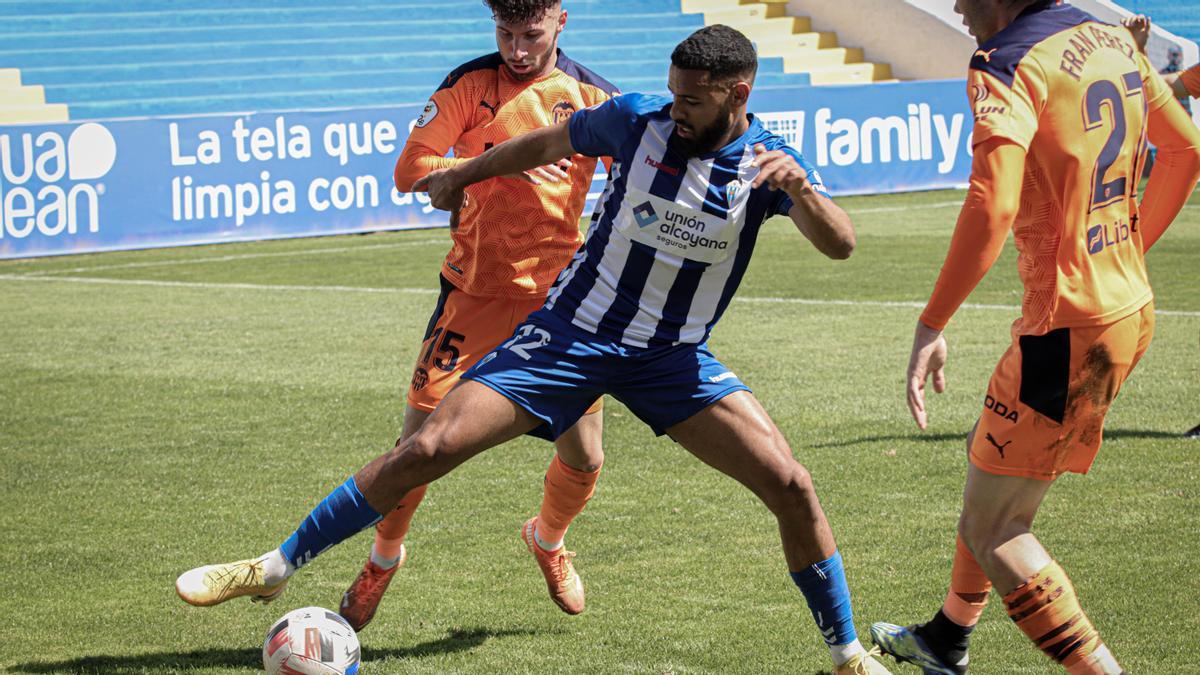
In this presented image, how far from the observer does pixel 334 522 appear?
4590mm

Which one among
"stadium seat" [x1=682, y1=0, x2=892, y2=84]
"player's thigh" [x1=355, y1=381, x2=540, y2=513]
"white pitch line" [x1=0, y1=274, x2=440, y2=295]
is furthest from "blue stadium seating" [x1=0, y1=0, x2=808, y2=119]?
"player's thigh" [x1=355, y1=381, x2=540, y2=513]

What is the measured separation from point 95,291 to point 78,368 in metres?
4.37

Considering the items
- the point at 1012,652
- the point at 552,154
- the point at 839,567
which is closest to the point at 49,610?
the point at 552,154

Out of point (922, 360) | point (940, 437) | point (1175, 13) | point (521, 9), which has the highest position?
point (521, 9)

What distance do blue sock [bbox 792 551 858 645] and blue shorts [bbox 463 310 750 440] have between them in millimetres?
599

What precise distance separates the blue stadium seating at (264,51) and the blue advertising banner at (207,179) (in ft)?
18.6

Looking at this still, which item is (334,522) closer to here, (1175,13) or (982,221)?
(982,221)

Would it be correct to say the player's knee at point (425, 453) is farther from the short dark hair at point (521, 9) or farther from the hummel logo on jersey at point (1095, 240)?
the hummel logo on jersey at point (1095, 240)

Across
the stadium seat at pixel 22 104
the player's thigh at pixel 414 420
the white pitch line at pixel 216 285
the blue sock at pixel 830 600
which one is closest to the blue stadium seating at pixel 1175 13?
the stadium seat at pixel 22 104

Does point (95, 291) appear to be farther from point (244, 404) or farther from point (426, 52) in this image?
point (426, 52)

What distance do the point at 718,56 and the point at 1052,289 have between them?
1147mm

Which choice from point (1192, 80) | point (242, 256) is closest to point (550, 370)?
point (1192, 80)

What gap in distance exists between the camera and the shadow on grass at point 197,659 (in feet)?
15.9

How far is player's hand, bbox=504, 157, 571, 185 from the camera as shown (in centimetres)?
527
